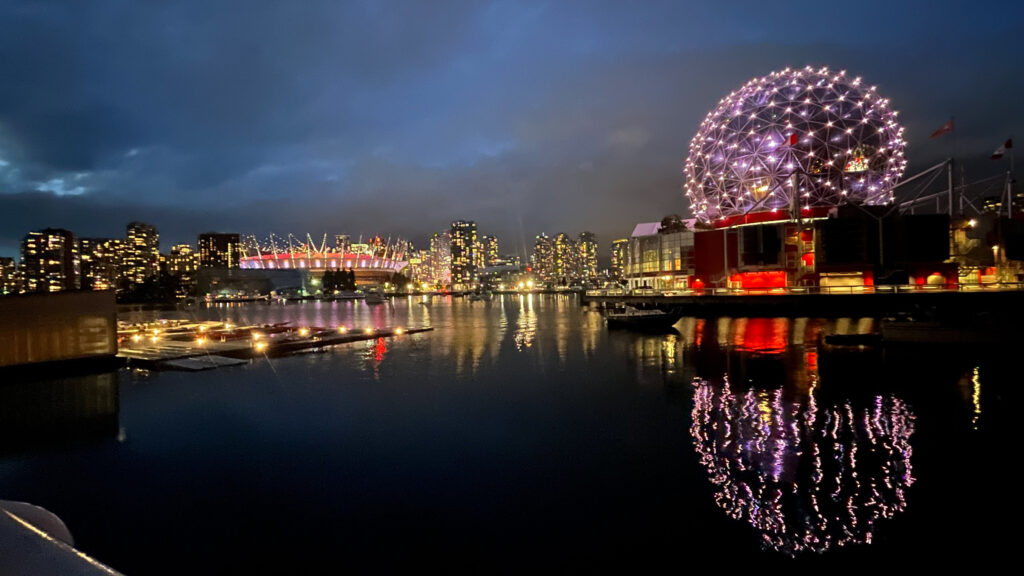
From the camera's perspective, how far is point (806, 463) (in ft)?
27.1

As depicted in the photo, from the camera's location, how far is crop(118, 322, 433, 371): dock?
62.9ft

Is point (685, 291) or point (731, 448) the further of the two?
point (685, 291)

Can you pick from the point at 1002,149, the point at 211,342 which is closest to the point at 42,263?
the point at 211,342

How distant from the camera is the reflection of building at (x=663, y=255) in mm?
57562

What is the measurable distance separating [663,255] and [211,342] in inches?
1860

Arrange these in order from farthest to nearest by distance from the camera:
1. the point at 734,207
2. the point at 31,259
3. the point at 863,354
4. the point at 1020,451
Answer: the point at 31,259, the point at 734,207, the point at 863,354, the point at 1020,451

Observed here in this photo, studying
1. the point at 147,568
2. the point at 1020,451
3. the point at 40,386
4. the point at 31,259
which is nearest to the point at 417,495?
the point at 147,568

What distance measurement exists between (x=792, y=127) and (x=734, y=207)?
26.7 ft

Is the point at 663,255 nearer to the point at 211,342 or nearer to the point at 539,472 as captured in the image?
the point at 211,342

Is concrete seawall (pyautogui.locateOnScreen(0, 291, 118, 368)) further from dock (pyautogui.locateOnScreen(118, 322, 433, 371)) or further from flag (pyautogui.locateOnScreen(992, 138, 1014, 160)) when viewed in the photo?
flag (pyautogui.locateOnScreen(992, 138, 1014, 160))

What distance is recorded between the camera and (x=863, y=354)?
19094mm

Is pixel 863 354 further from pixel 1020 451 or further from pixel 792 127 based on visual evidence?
pixel 792 127

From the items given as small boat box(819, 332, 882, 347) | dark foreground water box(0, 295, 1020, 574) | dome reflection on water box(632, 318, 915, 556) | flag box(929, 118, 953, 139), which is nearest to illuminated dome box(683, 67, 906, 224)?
flag box(929, 118, 953, 139)

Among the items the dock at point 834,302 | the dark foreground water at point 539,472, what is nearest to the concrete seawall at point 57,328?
the dark foreground water at point 539,472
